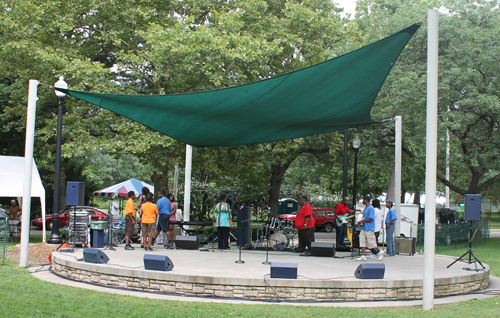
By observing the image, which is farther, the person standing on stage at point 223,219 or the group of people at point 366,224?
the person standing on stage at point 223,219

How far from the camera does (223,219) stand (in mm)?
12344

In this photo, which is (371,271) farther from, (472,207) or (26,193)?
(26,193)

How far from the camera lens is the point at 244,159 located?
2088 centimetres

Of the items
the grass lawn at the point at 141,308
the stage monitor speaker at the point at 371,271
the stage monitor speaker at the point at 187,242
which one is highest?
the stage monitor speaker at the point at 371,271

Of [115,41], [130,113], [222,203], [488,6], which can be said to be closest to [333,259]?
[222,203]

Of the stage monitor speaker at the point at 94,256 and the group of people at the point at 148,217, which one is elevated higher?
the group of people at the point at 148,217

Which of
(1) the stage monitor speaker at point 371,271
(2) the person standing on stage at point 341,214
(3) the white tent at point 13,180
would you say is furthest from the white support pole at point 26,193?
(2) the person standing on stage at point 341,214

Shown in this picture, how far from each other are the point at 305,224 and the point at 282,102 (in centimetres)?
393

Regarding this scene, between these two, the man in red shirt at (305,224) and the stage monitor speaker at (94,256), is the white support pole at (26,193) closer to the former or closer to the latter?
the stage monitor speaker at (94,256)

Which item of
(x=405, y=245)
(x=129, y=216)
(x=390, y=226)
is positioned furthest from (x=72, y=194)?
(x=405, y=245)

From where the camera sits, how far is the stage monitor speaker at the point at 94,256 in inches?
356

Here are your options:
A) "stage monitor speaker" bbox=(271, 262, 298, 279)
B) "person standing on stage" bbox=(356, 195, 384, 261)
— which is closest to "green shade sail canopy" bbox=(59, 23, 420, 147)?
"person standing on stage" bbox=(356, 195, 384, 261)

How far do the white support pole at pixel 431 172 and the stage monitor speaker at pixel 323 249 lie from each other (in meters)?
4.51

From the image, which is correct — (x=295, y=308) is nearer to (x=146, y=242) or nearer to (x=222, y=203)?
(x=222, y=203)
